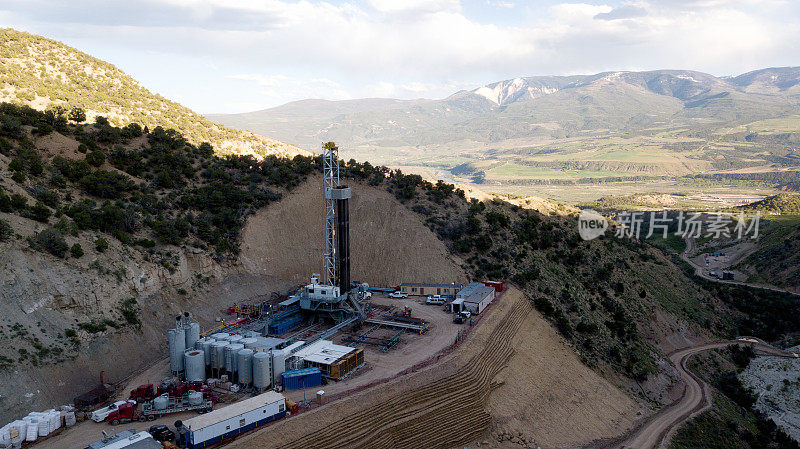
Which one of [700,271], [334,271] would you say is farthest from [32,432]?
[700,271]

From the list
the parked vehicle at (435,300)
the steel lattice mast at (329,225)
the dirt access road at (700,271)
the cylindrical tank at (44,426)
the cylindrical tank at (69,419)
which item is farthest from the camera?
the dirt access road at (700,271)

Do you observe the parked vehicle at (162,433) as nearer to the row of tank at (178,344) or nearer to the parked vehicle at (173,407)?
the parked vehicle at (173,407)

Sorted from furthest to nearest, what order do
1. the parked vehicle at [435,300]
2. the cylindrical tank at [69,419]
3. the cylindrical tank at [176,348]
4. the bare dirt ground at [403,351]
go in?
the parked vehicle at [435,300] → the cylindrical tank at [176,348] → the bare dirt ground at [403,351] → the cylindrical tank at [69,419]

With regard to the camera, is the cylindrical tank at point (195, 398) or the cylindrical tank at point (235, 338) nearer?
the cylindrical tank at point (195, 398)

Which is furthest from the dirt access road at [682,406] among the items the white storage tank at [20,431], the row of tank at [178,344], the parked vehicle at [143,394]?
the white storage tank at [20,431]

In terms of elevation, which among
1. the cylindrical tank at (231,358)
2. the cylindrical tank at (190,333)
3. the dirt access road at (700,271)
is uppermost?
the cylindrical tank at (190,333)

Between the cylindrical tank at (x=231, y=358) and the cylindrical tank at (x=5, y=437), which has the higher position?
the cylindrical tank at (x=231, y=358)

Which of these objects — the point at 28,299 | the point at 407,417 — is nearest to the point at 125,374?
the point at 28,299
